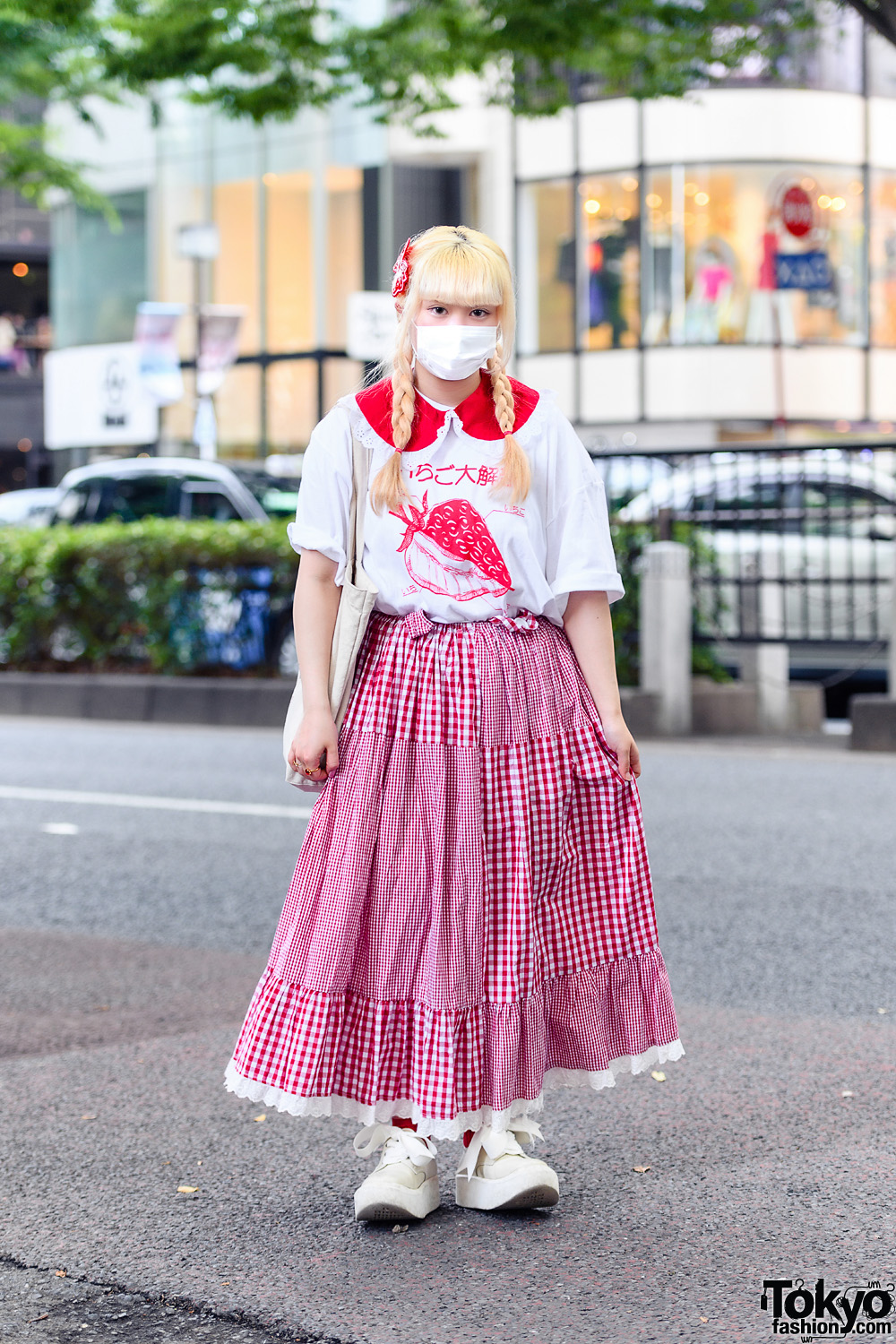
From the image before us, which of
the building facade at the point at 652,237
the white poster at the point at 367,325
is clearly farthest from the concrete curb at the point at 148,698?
the building facade at the point at 652,237

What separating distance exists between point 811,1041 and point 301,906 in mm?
1803

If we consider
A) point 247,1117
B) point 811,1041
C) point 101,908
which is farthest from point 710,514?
point 247,1117

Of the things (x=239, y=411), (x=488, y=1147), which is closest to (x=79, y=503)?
(x=488, y=1147)

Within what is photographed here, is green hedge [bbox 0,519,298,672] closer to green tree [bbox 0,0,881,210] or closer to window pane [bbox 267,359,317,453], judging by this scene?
green tree [bbox 0,0,881,210]

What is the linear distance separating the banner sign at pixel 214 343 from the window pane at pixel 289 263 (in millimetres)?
7883

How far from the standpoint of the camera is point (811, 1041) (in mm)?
4543

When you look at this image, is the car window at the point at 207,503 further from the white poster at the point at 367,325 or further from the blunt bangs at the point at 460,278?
the blunt bangs at the point at 460,278

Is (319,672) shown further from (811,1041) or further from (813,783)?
(813,783)

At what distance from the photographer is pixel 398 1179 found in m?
3.30

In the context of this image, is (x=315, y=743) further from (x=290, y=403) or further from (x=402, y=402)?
(x=290, y=403)

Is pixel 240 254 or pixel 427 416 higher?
pixel 240 254

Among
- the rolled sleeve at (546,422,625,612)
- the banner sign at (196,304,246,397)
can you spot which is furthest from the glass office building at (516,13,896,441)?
the rolled sleeve at (546,422,625,612)

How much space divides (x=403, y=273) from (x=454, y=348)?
0.69 feet

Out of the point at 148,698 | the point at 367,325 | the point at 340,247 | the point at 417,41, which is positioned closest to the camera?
the point at 417,41
